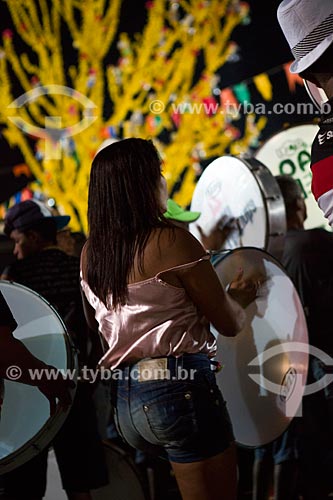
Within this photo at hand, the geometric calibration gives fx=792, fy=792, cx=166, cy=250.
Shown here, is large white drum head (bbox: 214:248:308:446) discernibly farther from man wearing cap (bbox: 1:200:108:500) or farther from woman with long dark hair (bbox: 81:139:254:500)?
man wearing cap (bbox: 1:200:108:500)

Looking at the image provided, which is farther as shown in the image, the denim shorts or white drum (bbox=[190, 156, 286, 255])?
white drum (bbox=[190, 156, 286, 255])

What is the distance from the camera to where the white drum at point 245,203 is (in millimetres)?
2500

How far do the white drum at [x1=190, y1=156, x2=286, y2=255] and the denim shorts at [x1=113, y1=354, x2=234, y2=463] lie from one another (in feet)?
2.72

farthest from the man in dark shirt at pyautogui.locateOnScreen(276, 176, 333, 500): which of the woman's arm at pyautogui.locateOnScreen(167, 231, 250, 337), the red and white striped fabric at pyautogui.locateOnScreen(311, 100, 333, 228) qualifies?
the red and white striped fabric at pyautogui.locateOnScreen(311, 100, 333, 228)

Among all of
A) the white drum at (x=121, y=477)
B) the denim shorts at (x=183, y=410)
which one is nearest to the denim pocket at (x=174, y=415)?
the denim shorts at (x=183, y=410)

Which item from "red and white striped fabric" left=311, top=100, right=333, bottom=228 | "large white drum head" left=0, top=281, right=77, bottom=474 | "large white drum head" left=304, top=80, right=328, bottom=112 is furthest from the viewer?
"large white drum head" left=0, top=281, right=77, bottom=474

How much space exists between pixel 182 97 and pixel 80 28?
3.76 feet

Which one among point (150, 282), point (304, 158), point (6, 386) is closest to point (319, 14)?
point (150, 282)

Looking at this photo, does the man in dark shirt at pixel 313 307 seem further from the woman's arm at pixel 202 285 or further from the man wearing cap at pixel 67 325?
the woman's arm at pixel 202 285

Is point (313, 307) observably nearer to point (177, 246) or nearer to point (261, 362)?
point (261, 362)

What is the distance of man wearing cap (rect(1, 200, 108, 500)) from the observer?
7.63ft

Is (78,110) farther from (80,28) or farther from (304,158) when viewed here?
(304,158)

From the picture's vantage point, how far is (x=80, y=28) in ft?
24.0

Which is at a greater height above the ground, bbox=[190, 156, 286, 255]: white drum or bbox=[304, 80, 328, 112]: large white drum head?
bbox=[304, 80, 328, 112]: large white drum head
